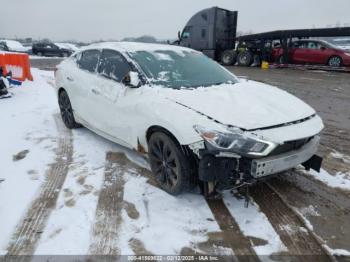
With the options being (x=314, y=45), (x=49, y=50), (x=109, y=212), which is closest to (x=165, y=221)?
(x=109, y=212)

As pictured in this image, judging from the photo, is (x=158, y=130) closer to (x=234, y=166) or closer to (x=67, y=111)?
(x=234, y=166)

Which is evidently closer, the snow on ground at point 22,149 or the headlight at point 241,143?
the headlight at point 241,143

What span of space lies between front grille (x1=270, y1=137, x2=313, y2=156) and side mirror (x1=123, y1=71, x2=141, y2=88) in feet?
5.95

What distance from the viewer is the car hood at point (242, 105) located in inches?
117

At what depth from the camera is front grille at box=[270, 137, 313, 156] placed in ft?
9.57

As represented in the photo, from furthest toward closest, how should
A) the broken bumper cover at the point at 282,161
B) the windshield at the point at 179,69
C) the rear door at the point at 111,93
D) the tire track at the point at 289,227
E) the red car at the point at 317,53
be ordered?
the red car at the point at 317,53 < the rear door at the point at 111,93 < the windshield at the point at 179,69 < the broken bumper cover at the point at 282,161 < the tire track at the point at 289,227

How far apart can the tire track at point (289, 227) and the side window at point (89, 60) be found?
10.1 ft

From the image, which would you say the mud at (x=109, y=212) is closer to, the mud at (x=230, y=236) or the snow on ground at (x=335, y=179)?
the mud at (x=230, y=236)

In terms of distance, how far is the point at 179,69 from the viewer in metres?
4.14

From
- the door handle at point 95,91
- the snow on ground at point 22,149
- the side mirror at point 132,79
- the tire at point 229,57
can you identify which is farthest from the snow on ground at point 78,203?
the tire at point 229,57

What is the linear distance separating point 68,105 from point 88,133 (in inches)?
25.1

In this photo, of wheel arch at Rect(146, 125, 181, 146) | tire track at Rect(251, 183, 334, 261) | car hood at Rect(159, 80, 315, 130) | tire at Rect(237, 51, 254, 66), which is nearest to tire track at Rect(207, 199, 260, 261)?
tire track at Rect(251, 183, 334, 261)

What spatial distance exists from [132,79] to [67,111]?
2.55m

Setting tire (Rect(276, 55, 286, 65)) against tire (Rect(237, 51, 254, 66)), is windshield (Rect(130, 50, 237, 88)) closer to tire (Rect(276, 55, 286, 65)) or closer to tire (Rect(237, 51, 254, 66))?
tire (Rect(276, 55, 286, 65))
